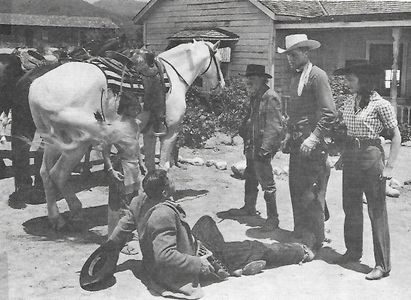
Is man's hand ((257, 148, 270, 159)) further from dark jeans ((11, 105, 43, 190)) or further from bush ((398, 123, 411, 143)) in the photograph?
bush ((398, 123, 411, 143))

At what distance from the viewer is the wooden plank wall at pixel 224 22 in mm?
14703

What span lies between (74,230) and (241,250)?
205 cm

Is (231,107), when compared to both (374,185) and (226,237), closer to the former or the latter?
(226,237)

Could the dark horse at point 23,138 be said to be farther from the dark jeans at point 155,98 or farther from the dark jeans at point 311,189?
the dark jeans at point 311,189

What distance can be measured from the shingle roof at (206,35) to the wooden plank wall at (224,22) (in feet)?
0.78

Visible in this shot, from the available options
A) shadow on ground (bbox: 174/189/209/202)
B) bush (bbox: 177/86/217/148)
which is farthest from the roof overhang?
shadow on ground (bbox: 174/189/209/202)

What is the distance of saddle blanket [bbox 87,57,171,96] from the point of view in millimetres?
5340

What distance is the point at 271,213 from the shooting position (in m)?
5.82

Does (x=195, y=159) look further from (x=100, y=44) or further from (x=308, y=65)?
(x=308, y=65)

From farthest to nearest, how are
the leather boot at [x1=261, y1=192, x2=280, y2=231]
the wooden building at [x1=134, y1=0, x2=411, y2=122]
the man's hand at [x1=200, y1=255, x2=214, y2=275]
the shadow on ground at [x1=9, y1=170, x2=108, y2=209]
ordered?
the wooden building at [x1=134, y1=0, x2=411, y2=122], the shadow on ground at [x1=9, y1=170, x2=108, y2=209], the leather boot at [x1=261, y1=192, x2=280, y2=231], the man's hand at [x1=200, y1=255, x2=214, y2=275]

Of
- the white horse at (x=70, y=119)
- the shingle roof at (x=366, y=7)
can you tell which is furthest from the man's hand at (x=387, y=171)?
the shingle roof at (x=366, y=7)

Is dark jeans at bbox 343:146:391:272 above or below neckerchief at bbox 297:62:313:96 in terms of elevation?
below

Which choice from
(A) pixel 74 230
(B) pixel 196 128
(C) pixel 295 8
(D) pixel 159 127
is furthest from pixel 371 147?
(C) pixel 295 8

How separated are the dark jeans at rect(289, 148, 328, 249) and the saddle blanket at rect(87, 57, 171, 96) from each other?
1815 millimetres
